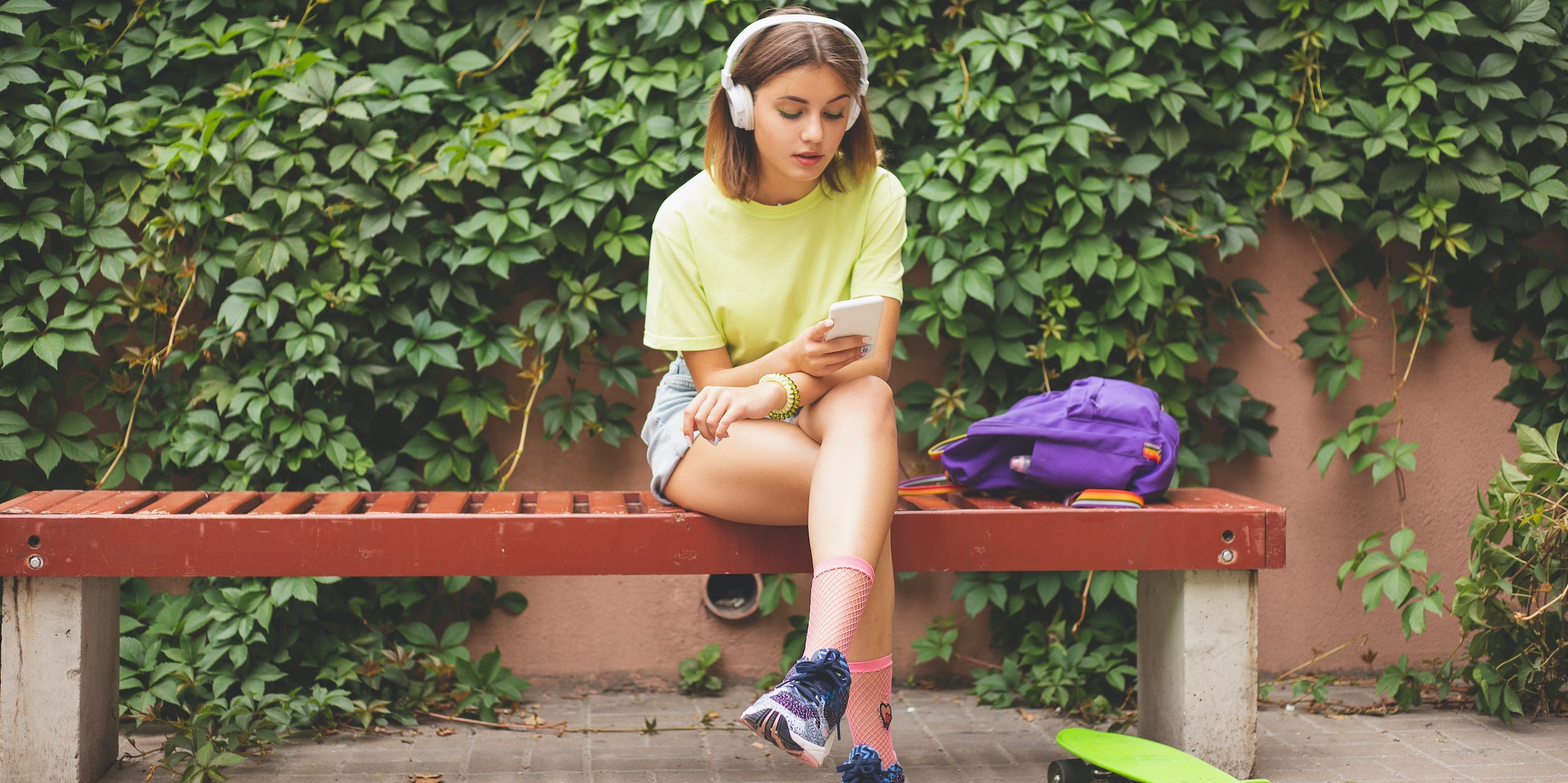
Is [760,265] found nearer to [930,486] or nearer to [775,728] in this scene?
[930,486]

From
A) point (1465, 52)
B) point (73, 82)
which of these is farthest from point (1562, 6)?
point (73, 82)

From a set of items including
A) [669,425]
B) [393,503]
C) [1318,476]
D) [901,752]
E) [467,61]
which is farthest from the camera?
[1318,476]

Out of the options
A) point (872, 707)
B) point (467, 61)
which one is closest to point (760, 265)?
point (872, 707)

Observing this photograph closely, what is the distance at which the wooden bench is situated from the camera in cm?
236

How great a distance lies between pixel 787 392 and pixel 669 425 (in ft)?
1.11

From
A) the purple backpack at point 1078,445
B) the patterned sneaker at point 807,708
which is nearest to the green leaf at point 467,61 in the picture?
the purple backpack at point 1078,445

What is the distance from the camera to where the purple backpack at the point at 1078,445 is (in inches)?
103

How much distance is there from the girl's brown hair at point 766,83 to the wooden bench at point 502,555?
0.72 meters

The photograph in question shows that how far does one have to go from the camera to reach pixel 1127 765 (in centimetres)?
234

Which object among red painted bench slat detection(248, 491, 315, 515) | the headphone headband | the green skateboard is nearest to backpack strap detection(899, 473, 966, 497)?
the green skateboard

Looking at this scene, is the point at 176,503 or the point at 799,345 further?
the point at 176,503

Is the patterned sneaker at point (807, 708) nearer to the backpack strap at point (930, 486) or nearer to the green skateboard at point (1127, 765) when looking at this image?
the green skateboard at point (1127, 765)

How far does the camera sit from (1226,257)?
11.4 ft

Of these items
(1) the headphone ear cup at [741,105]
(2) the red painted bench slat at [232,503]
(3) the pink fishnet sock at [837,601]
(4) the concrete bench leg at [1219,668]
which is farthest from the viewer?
(4) the concrete bench leg at [1219,668]
